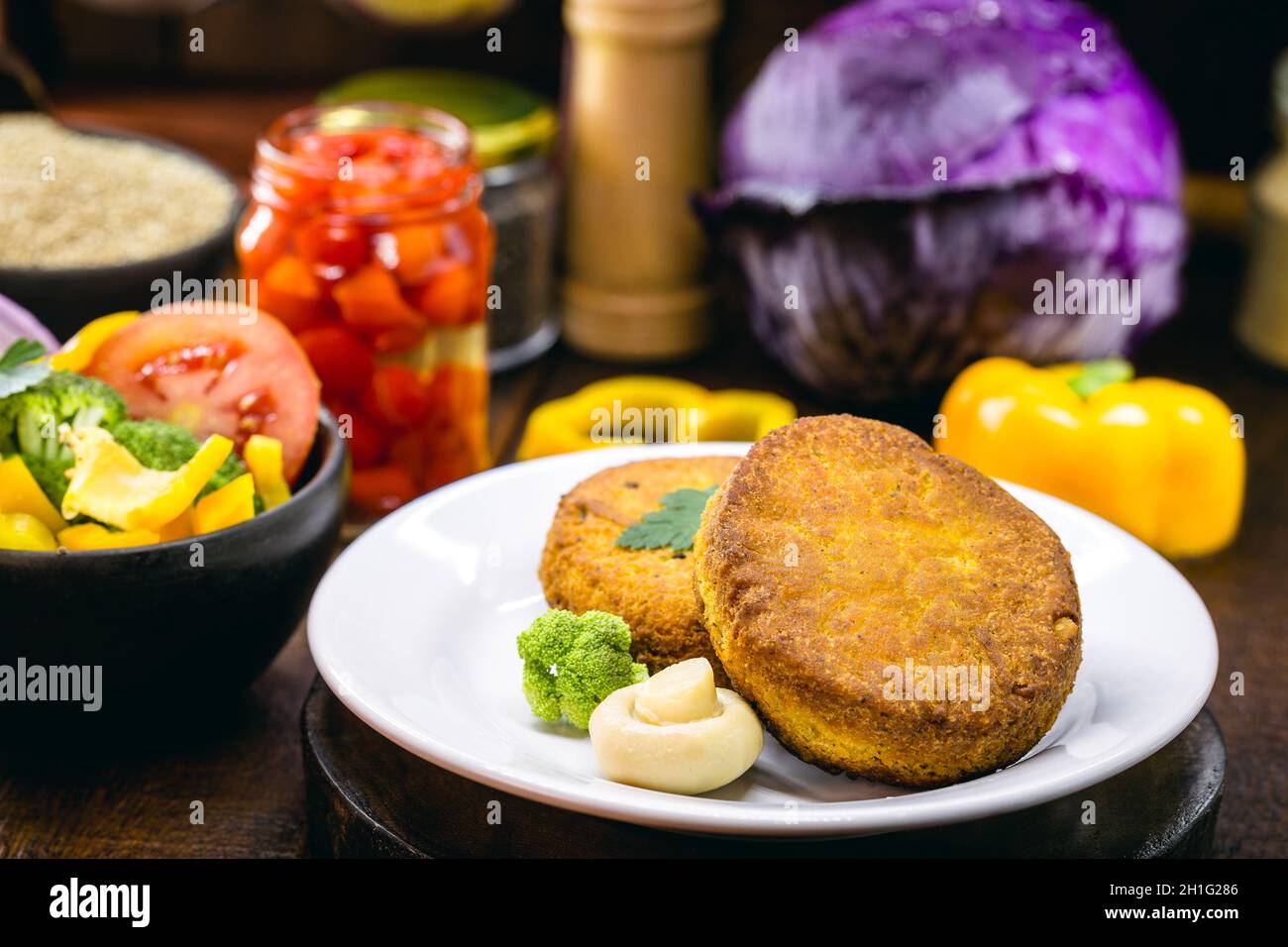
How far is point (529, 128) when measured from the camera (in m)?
1.96

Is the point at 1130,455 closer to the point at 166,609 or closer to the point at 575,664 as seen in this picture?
the point at 575,664

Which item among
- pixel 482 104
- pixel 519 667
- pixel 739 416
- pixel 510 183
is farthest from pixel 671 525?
pixel 482 104

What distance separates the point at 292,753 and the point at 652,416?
63 centimetres

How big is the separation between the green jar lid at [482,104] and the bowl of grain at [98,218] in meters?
0.22

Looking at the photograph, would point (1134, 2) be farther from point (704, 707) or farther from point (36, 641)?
point (36, 641)

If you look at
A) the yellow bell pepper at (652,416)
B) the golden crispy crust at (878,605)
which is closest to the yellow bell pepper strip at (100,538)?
the golden crispy crust at (878,605)

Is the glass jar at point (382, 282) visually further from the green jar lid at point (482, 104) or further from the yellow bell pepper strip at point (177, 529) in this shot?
the yellow bell pepper strip at point (177, 529)

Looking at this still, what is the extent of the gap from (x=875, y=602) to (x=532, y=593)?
34cm

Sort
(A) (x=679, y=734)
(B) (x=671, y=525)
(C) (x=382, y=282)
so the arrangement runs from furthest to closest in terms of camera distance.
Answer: (C) (x=382, y=282) → (B) (x=671, y=525) → (A) (x=679, y=734)

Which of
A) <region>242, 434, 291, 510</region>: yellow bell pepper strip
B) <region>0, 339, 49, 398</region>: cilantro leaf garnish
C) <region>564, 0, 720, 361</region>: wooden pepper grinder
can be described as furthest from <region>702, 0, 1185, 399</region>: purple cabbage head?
<region>0, 339, 49, 398</region>: cilantro leaf garnish

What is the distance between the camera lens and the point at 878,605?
986mm

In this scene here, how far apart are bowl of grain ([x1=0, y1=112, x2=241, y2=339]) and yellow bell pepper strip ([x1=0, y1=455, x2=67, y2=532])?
673 millimetres
